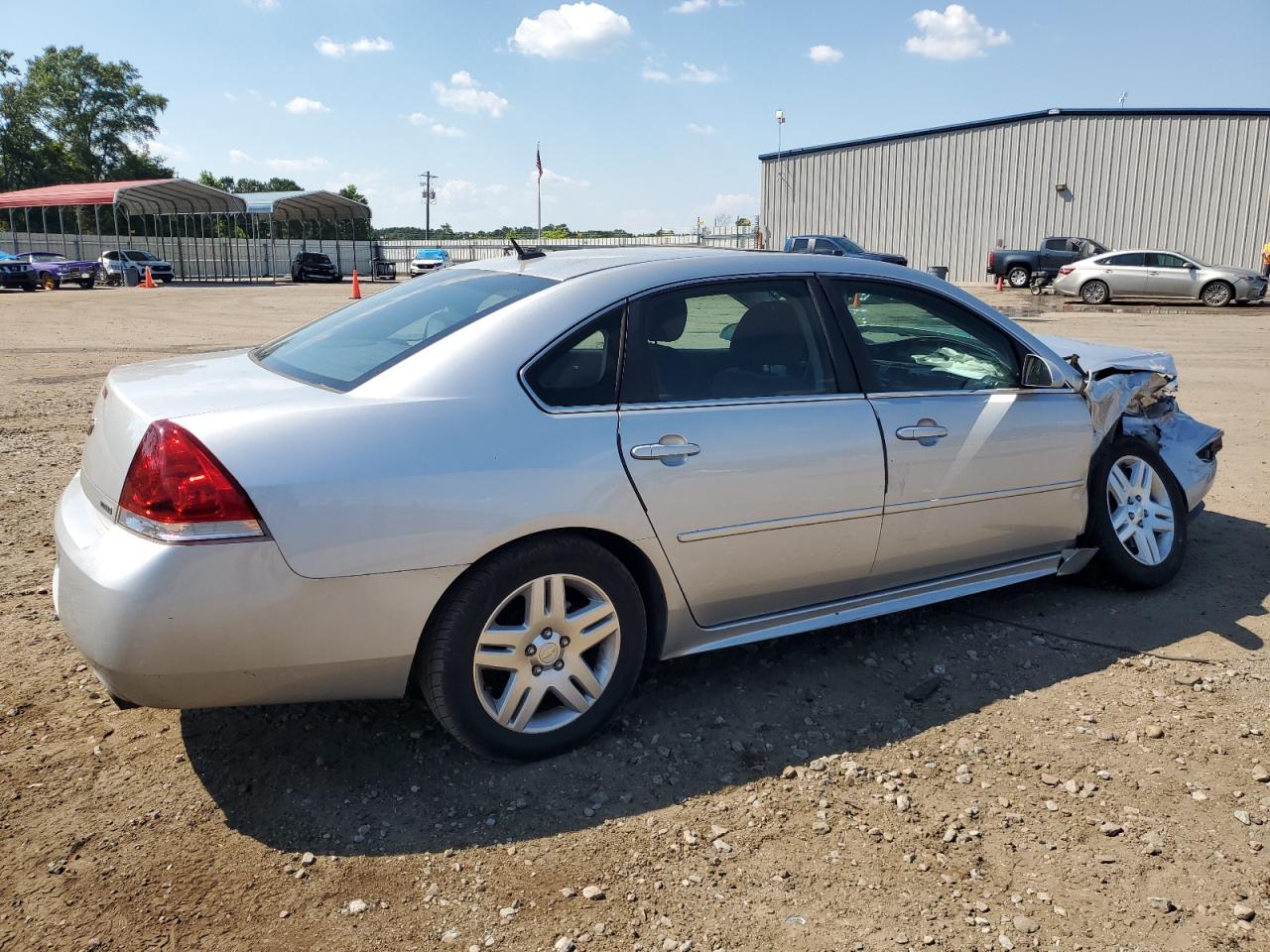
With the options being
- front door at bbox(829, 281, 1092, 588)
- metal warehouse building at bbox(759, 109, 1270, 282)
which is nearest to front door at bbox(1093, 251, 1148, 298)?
metal warehouse building at bbox(759, 109, 1270, 282)

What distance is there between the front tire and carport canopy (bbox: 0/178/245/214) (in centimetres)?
3301

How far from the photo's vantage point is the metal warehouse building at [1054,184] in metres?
33.4

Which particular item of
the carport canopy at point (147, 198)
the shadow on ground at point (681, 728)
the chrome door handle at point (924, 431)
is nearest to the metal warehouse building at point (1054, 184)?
the carport canopy at point (147, 198)

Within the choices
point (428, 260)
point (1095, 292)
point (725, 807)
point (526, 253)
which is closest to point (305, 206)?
point (428, 260)

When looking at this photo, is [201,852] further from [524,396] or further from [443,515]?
[524,396]

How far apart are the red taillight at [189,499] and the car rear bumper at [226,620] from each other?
41mm

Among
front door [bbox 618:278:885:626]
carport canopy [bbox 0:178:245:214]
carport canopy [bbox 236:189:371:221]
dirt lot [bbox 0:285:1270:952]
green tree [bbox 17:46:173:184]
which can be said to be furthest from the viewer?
green tree [bbox 17:46:173:184]

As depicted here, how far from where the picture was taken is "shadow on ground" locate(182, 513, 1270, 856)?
2.81 meters

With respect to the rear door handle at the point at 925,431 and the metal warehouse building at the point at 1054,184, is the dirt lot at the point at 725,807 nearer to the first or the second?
the rear door handle at the point at 925,431

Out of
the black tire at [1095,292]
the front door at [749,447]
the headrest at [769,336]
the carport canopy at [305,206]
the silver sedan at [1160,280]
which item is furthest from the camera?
the carport canopy at [305,206]

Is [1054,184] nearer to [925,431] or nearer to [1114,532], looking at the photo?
[1114,532]

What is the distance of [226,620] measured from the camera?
2.55 m

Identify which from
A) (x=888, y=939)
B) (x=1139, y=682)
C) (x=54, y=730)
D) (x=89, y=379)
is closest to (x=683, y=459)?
(x=888, y=939)

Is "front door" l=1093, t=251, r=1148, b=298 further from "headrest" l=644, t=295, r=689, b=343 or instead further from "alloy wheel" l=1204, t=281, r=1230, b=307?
"headrest" l=644, t=295, r=689, b=343
